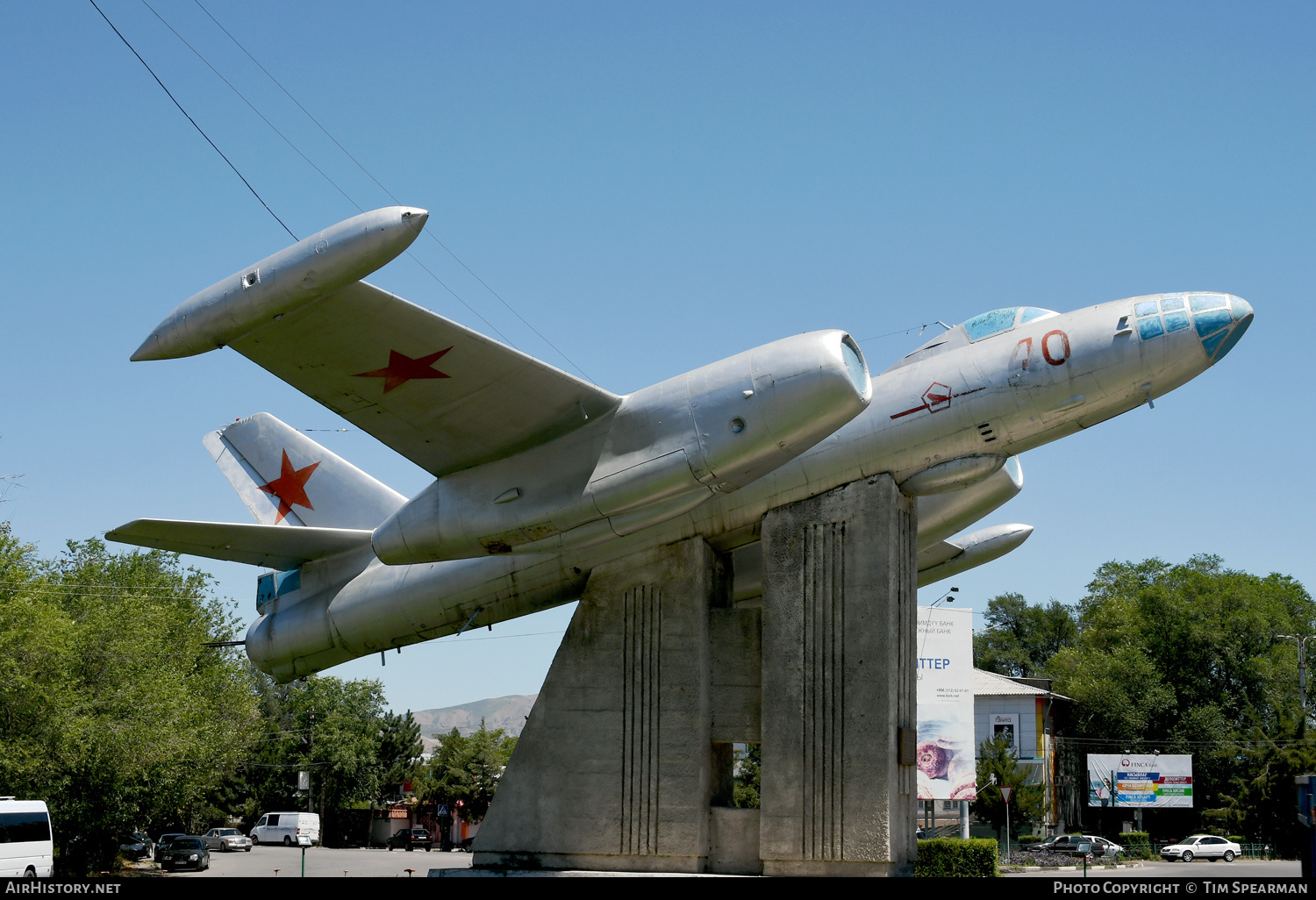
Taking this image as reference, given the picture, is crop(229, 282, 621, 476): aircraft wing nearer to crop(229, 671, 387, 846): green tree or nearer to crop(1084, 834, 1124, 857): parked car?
crop(1084, 834, 1124, 857): parked car

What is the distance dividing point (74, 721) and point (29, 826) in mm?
5974

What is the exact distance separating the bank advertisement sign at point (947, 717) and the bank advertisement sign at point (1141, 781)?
17362 mm

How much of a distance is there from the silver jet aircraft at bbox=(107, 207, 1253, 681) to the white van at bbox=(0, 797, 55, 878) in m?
7.99

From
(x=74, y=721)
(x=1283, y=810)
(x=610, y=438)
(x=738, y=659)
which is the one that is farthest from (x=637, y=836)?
(x=1283, y=810)

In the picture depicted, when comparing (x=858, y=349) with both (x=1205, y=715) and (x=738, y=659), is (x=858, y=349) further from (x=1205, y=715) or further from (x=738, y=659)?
(x=1205, y=715)

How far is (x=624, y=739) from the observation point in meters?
17.8

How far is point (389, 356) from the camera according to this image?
15.1 metres

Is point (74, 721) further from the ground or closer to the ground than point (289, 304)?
closer to the ground

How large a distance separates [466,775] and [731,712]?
44517 mm

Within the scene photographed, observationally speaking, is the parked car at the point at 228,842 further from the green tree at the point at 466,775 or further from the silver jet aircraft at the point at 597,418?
the silver jet aircraft at the point at 597,418

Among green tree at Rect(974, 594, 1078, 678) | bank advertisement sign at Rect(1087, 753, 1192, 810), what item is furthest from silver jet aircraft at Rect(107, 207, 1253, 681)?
green tree at Rect(974, 594, 1078, 678)

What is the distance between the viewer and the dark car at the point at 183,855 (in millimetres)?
35969

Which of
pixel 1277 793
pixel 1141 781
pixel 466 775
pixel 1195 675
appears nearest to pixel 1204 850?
pixel 1277 793

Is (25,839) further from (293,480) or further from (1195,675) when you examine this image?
(1195,675)
